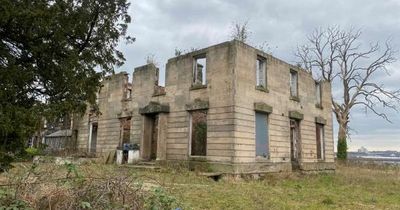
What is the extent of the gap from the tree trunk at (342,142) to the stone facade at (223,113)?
13327 millimetres

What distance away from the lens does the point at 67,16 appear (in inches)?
280

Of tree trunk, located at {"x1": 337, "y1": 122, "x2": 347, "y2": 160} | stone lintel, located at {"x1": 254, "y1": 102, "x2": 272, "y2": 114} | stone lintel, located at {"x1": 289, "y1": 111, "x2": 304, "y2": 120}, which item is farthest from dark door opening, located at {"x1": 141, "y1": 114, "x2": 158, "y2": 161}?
tree trunk, located at {"x1": 337, "y1": 122, "x2": 347, "y2": 160}

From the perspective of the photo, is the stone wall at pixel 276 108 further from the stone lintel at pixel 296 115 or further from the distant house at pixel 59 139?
the distant house at pixel 59 139

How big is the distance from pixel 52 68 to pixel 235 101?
31.4 feet

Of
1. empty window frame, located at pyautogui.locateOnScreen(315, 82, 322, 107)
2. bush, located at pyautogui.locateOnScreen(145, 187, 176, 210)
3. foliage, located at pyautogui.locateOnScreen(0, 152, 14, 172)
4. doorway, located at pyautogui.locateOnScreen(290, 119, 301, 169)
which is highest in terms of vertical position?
empty window frame, located at pyautogui.locateOnScreen(315, 82, 322, 107)

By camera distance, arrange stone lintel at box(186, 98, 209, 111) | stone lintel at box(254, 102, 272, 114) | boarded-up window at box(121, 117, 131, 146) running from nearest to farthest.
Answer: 1. stone lintel at box(186, 98, 209, 111)
2. stone lintel at box(254, 102, 272, 114)
3. boarded-up window at box(121, 117, 131, 146)

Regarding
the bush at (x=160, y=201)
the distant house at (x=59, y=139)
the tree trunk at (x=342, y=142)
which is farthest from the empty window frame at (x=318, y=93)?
the bush at (x=160, y=201)

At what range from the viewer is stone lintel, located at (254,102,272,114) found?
54.3 feet

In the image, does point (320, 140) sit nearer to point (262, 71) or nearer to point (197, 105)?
point (262, 71)

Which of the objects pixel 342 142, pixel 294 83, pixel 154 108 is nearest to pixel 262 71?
pixel 294 83

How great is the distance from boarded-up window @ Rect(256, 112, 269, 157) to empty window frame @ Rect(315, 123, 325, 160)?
6.55 metres

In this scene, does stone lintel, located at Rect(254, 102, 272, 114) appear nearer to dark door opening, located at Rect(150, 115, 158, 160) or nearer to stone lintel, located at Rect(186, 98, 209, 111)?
stone lintel, located at Rect(186, 98, 209, 111)

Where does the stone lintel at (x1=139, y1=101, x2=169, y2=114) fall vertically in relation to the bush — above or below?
above

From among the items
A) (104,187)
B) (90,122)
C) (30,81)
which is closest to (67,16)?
(30,81)
